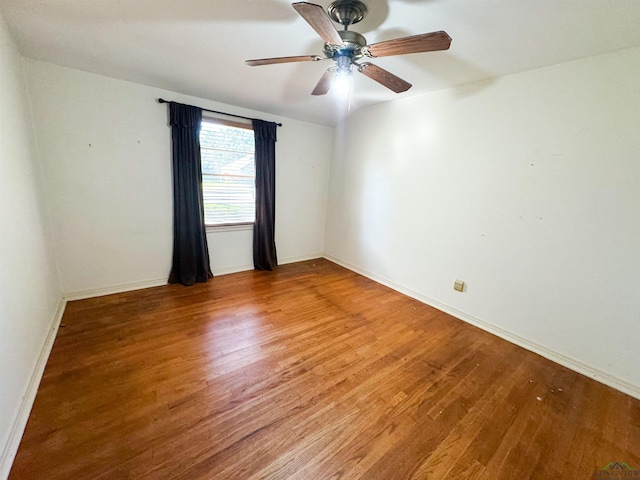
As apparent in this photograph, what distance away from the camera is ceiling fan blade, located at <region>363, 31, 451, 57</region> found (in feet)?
4.01

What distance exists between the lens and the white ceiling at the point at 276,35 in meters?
1.40

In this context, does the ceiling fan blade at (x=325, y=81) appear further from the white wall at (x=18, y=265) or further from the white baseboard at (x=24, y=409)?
the white baseboard at (x=24, y=409)

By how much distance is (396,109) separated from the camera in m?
3.11

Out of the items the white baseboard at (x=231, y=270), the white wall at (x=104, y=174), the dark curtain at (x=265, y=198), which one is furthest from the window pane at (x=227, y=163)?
the white baseboard at (x=231, y=270)

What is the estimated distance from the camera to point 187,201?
3.02m

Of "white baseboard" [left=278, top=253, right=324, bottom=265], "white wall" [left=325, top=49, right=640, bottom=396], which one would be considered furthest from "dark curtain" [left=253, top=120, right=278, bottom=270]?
"white wall" [left=325, top=49, right=640, bottom=396]

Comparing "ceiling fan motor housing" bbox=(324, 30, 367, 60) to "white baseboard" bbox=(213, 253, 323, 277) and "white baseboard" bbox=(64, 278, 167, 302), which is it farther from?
"white baseboard" bbox=(64, 278, 167, 302)

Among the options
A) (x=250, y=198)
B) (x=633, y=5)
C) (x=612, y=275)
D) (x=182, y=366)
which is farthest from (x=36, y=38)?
(x=612, y=275)

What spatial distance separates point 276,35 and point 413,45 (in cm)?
94

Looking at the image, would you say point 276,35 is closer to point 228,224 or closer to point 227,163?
point 227,163

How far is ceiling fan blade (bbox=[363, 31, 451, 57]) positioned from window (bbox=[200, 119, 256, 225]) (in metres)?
2.33

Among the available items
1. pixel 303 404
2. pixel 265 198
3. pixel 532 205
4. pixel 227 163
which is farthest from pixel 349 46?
pixel 265 198

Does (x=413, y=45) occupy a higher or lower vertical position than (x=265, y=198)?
higher

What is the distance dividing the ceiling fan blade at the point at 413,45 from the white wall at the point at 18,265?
2.26m
